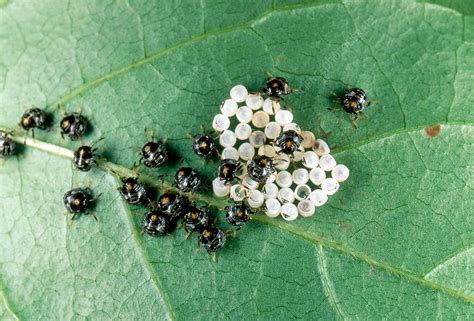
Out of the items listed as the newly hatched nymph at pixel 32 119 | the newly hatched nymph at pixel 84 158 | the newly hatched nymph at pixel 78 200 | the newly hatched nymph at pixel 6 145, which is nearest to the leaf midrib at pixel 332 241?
the newly hatched nymph at pixel 84 158

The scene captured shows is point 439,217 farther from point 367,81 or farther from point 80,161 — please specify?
point 80,161

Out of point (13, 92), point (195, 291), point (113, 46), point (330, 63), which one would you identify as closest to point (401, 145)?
point (330, 63)

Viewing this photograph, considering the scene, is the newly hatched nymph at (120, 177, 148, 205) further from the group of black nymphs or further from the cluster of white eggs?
the cluster of white eggs

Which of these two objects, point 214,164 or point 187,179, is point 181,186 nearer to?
point 187,179

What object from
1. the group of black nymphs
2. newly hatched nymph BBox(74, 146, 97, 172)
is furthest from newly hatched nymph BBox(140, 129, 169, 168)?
newly hatched nymph BBox(74, 146, 97, 172)

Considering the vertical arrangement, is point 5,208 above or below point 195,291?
above
